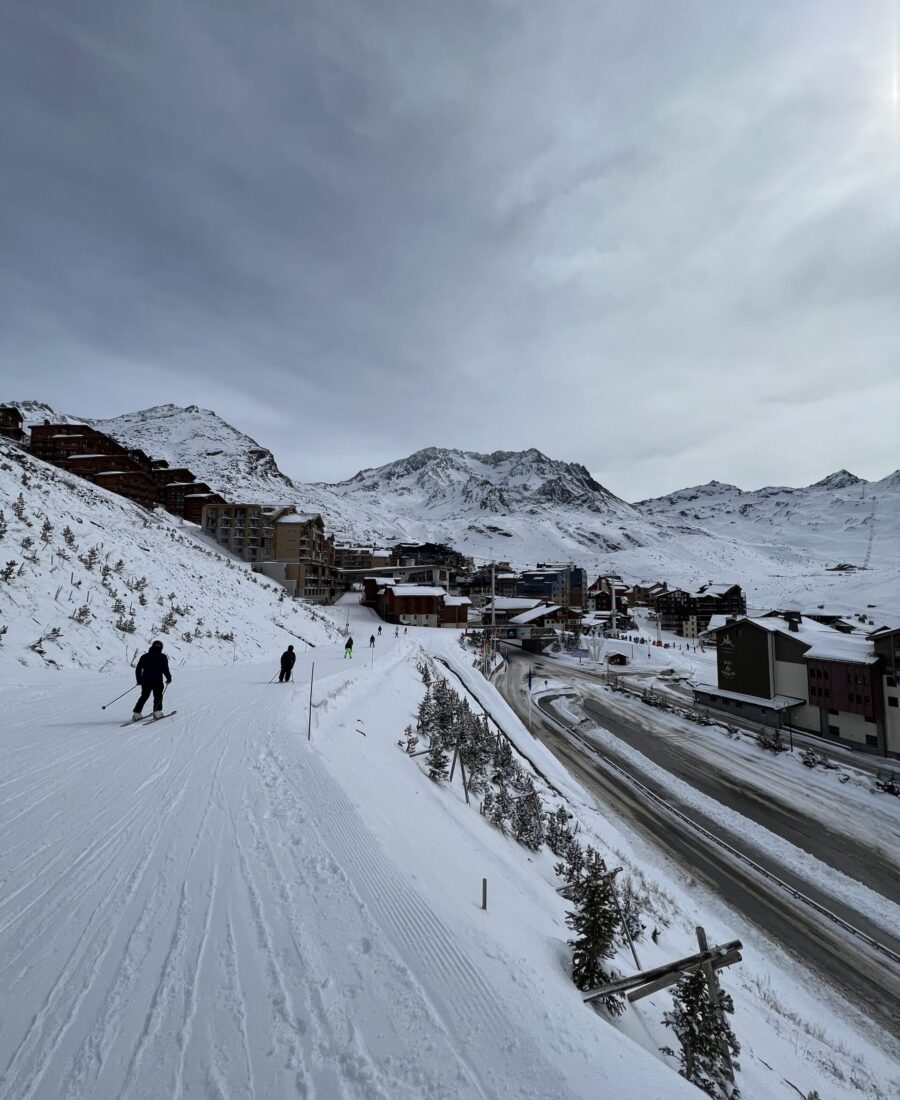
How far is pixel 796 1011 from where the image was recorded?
10797 millimetres

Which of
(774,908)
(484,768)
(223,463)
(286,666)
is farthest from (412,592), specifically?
(223,463)

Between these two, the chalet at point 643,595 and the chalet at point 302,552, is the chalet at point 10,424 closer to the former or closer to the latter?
the chalet at point 302,552

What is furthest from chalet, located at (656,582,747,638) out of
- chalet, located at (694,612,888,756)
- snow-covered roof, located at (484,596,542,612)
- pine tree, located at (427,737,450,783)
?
pine tree, located at (427,737,450,783)

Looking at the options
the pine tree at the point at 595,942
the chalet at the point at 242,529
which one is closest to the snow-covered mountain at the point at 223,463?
the chalet at the point at 242,529

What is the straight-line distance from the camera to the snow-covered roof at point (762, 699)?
33.9 m

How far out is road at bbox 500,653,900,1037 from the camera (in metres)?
12.6

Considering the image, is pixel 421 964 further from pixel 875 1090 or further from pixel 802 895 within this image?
pixel 802 895

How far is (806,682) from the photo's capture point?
33688mm

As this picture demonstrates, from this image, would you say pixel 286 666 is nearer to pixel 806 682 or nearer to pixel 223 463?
pixel 806 682

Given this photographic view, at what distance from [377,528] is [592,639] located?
394ft

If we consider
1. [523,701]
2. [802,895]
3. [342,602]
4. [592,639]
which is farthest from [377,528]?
[802,895]

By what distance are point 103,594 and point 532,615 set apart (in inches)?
2385

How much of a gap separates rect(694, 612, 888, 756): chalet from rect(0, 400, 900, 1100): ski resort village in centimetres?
23

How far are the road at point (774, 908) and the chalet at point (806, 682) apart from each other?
16.7m
